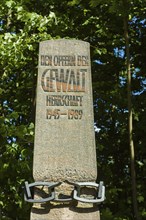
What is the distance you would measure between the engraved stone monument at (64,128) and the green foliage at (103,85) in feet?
10.2

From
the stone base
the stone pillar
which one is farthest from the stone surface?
the stone base

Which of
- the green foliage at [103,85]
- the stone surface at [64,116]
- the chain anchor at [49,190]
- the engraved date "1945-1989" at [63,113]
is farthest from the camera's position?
the green foliage at [103,85]

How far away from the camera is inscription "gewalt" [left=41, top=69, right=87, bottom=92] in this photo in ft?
15.9

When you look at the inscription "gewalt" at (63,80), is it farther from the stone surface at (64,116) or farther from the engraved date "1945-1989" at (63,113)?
the engraved date "1945-1989" at (63,113)

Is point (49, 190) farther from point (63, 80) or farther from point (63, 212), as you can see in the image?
point (63, 80)

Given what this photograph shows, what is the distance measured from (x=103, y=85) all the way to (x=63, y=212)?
613cm

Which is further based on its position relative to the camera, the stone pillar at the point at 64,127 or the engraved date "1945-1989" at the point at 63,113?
the engraved date "1945-1989" at the point at 63,113

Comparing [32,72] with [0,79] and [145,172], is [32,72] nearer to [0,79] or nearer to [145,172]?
[0,79]

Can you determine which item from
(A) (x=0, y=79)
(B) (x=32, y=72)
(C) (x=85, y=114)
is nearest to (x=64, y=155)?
(C) (x=85, y=114)

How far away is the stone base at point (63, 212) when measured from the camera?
4.45 m

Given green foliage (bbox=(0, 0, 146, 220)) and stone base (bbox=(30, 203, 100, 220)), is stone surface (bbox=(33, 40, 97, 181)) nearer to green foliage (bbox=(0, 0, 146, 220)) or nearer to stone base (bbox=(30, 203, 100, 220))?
stone base (bbox=(30, 203, 100, 220))

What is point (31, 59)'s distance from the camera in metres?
9.20

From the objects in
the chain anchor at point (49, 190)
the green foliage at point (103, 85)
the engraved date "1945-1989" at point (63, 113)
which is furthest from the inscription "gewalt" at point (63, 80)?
the green foliage at point (103, 85)

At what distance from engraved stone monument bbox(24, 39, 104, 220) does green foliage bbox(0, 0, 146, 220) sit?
3.09m
